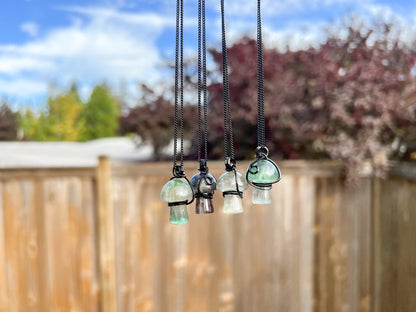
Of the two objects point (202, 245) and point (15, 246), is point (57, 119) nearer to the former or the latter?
point (15, 246)

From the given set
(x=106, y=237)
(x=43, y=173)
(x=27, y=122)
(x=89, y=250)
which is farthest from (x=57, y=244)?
(x=27, y=122)

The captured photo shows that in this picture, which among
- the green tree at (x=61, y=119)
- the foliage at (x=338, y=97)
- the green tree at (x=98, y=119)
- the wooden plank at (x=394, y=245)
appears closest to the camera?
the wooden plank at (x=394, y=245)

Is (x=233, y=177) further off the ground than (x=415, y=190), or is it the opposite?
(x=233, y=177)

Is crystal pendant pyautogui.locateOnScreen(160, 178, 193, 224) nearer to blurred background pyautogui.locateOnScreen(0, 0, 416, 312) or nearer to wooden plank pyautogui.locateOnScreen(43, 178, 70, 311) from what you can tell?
blurred background pyautogui.locateOnScreen(0, 0, 416, 312)

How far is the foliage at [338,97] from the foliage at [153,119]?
0.56 m

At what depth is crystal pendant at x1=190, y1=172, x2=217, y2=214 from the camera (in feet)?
3.04

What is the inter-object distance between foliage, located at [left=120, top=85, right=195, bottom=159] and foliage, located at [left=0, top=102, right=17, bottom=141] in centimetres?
686

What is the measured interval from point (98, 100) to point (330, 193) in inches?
346

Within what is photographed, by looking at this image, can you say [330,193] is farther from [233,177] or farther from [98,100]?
[98,100]

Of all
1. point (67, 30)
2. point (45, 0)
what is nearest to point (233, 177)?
point (45, 0)

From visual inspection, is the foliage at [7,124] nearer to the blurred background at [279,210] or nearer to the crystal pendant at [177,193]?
the blurred background at [279,210]

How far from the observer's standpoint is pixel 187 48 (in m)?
2.86

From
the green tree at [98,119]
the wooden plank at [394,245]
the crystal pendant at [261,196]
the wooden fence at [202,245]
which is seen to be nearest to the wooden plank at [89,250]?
the wooden fence at [202,245]

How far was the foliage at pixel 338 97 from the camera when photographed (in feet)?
6.63
